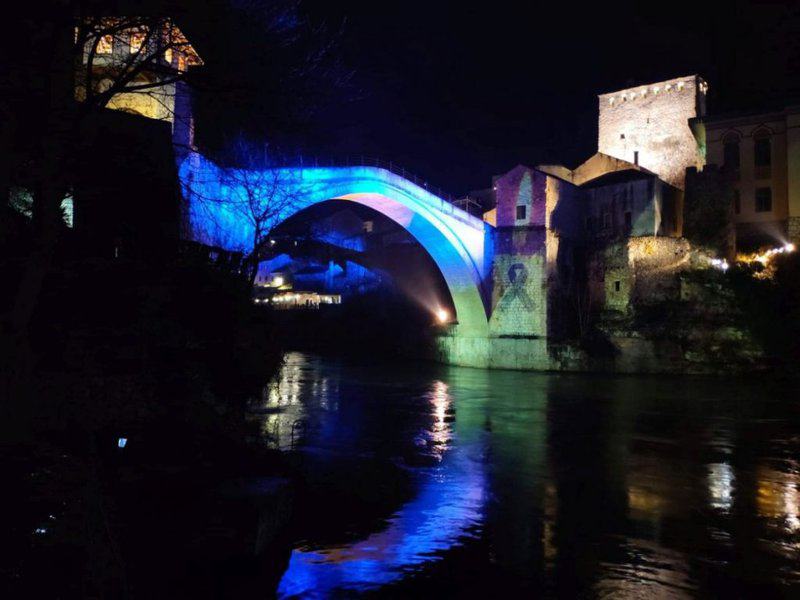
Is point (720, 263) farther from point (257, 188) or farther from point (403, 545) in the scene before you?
point (403, 545)

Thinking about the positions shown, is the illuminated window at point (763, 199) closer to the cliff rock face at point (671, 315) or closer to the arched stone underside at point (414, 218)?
the cliff rock face at point (671, 315)

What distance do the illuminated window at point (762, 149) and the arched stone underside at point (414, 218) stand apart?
14.5 meters

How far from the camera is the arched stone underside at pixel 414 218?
2217 cm

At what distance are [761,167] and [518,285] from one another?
1404 cm

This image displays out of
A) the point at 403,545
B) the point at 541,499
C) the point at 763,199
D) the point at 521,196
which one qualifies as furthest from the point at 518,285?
the point at 403,545

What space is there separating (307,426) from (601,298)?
22310 millimetres

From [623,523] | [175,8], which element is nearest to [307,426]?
[623,523]

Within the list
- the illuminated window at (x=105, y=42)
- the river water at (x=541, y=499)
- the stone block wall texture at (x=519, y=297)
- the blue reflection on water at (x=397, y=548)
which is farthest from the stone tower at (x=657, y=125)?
the blue reflection on water at (x=397, y=548)

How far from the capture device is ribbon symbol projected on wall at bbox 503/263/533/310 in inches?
1236

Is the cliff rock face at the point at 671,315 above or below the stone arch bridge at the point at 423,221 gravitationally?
below

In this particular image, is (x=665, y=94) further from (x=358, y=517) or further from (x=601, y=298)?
(x=358, y=517)

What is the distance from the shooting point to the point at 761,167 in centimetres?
3241

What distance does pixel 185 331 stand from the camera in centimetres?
884

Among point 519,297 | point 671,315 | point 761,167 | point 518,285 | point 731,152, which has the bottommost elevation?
point 671,315
